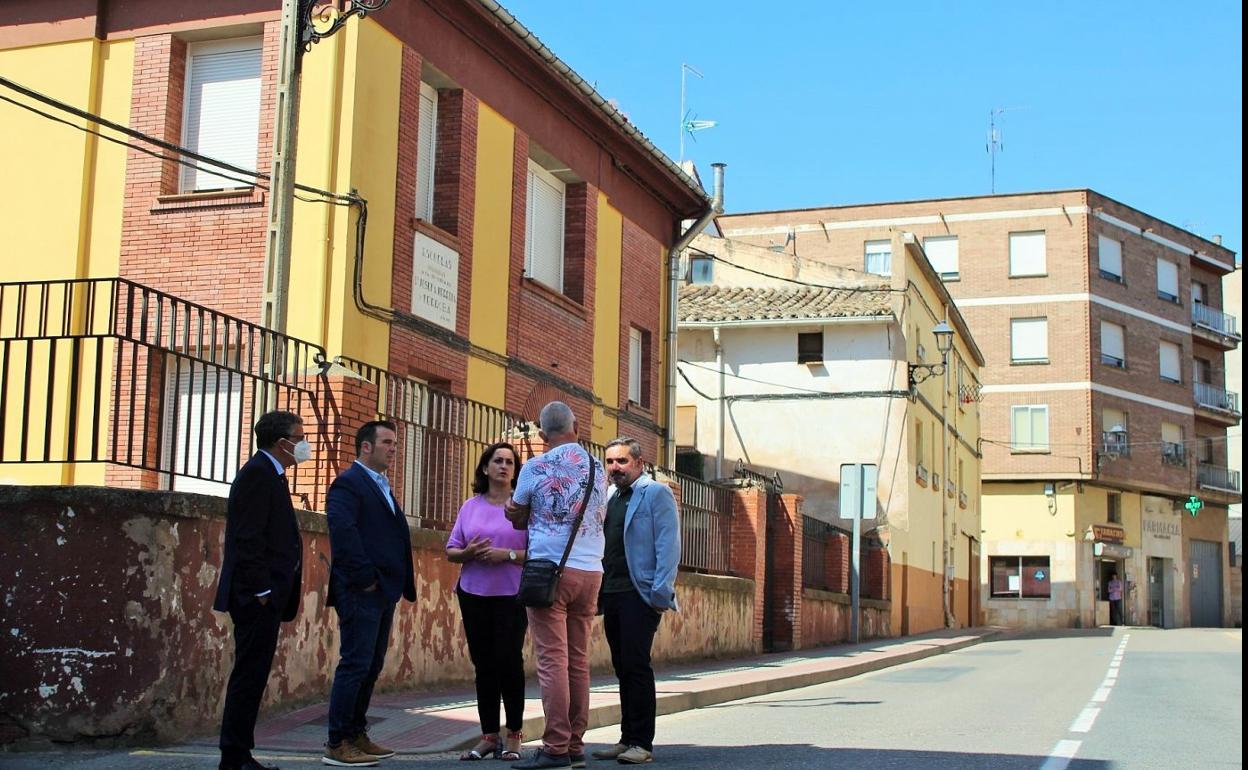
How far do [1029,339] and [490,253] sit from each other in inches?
1429

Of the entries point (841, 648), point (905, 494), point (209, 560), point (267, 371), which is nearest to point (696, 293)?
point (905, 494)

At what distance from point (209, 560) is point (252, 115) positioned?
7.30 meters

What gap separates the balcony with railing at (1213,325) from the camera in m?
54.7

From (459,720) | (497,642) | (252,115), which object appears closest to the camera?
(497,642)

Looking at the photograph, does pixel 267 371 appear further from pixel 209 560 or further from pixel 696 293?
pixel 696 293

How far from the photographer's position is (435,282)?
625 inches

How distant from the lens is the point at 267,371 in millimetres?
11164

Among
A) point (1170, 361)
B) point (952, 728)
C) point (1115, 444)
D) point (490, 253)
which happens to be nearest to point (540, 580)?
point (952, 728)

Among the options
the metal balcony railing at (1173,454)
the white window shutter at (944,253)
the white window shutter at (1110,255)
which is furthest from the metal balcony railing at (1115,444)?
the white window shutter at (944,253)

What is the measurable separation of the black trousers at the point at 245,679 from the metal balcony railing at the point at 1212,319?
174ft

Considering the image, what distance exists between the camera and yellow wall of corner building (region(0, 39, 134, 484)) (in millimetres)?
14789

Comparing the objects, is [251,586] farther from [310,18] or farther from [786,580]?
[786,580]

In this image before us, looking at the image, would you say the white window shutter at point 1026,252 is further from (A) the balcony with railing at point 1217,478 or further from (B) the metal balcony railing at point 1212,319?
(A) the balcony with railing at point 1217,478

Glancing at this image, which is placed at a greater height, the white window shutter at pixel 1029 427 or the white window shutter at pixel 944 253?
the white window shutter at pixel 944 253
